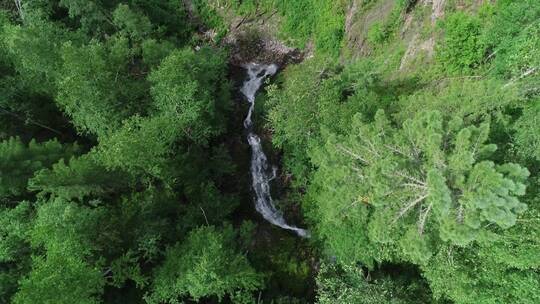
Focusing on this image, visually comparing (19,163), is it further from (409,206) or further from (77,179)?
(409,206)

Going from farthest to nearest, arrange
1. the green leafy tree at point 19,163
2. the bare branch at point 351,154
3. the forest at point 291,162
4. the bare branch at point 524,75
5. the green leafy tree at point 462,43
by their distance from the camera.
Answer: the green leafy tree at point 19,163
the green leafy tree at point 462,43
the bare branch at point 351,154
the bare branch at point 524,75
the forest at point 291,162

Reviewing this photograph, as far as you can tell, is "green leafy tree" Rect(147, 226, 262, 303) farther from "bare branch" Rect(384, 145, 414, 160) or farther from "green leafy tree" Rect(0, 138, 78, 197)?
"bare branch" Rect(384, 145, 414, 160)

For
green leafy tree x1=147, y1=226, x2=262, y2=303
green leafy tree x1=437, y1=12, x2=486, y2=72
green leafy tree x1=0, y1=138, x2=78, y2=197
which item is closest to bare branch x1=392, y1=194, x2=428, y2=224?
green leafy tree x1=147, y1=226, x2=262, y2=303

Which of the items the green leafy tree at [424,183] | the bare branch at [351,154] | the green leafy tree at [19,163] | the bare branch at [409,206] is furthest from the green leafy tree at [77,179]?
the bare branch at [409,206]

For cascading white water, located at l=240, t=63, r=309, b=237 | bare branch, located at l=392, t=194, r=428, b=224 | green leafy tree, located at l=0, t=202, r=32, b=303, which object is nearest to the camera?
bare branch, located at l=392, t=194, r=428, b=224

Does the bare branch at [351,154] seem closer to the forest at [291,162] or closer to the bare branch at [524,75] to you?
the forest at [291,162]

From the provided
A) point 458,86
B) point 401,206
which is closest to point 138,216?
point 401,206

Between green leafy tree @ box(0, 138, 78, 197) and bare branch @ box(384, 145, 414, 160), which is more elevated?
bare branch @ box(384, 145, 414, 160)

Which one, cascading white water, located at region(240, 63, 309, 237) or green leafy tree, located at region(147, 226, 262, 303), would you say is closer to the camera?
green leafy tree, located at region(147, 226, 262, 303)

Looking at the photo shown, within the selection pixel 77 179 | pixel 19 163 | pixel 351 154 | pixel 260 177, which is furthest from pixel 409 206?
pixel 19 163

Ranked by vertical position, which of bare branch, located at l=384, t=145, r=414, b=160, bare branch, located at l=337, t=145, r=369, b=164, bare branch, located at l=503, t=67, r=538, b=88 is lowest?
bare branch, located at l=337, t=145, r=369, b=164
